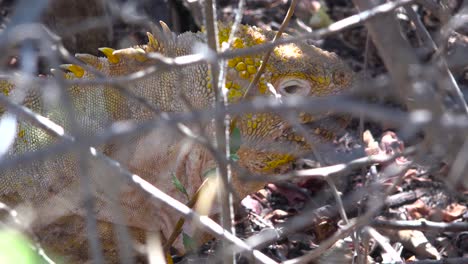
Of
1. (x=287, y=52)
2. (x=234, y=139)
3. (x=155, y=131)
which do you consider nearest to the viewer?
(x=234, y=139)

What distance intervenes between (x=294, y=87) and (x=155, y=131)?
0.64m

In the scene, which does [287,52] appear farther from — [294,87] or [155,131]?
[155,131]

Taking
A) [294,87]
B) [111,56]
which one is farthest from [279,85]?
[111,56]

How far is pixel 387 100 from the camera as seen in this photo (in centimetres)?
484

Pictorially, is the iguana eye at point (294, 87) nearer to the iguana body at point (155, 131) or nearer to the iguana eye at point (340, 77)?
Result: the iguana body at point (155, 131)

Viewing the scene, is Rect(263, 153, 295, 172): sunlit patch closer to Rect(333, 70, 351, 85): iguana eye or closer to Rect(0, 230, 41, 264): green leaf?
Rect(333, 70, 351, 85): iguana eye

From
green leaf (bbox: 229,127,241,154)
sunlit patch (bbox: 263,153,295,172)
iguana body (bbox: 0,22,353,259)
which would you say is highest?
iguana body (bbox: 0,22,353,259)

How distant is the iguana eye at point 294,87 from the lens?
3.32 meters

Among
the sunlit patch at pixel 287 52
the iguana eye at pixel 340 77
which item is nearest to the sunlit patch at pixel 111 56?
the sunlit patch at pixel 287 52

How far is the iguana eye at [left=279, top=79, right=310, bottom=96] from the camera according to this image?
3.32 m

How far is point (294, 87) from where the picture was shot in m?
3.35

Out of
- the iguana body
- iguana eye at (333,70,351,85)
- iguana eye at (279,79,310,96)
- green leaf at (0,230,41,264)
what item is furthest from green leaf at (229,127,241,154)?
green leaf at (0,230,41,264)

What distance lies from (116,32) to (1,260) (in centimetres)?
427

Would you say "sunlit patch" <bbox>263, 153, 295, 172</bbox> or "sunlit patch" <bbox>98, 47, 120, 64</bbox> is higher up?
"sunlit patch" <bbox>98, 47, 120, 64</bbox>
